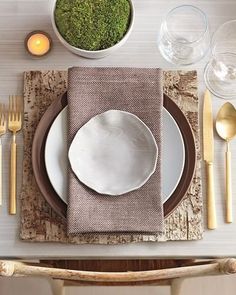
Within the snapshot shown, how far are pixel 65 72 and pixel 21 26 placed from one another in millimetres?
119

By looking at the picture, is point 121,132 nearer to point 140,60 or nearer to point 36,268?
point 140,60

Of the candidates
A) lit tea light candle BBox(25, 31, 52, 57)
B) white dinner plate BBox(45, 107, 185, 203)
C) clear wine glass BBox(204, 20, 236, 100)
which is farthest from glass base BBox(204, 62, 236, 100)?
lit tea light candle BBox(25, 31, 52, 57)

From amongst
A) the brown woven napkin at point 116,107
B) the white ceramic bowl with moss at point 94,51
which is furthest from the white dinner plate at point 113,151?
the white ceramic bowl with moss at point 94,51

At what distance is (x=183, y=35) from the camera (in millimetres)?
1079

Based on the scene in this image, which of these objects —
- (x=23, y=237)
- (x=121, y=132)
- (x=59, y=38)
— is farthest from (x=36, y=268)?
(x=59, y=38)

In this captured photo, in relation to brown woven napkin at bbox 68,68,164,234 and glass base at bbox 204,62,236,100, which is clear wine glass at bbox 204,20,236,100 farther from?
brown woven napkin at bbox 68,68,164,234

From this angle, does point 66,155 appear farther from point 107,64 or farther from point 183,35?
point 183,35

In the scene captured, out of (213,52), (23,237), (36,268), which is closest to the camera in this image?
(36,268)

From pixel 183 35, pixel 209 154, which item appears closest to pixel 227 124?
pixel 209 154

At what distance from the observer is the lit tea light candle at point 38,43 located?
1054 millimetres

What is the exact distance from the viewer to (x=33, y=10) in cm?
109

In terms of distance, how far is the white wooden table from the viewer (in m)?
0.97

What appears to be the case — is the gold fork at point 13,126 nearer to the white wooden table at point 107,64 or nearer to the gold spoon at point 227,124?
the white wooden table at point 107,64

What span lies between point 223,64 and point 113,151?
0.26 meters
